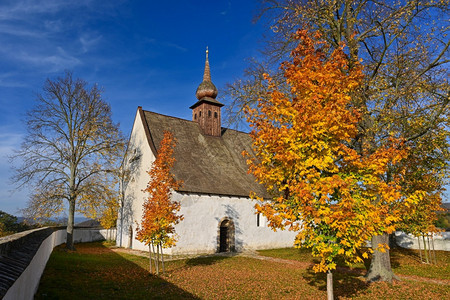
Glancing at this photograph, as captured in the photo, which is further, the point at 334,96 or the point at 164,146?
the point at 164,146

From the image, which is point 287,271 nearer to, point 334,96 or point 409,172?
point 409,172

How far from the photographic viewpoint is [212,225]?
74.8 feet

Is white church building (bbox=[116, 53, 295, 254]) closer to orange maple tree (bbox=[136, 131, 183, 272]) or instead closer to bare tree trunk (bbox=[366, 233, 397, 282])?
orange maple tree (bbox=[136, 131, 183, 272])

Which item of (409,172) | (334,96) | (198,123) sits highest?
(198,123)

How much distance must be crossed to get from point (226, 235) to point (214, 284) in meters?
12.4

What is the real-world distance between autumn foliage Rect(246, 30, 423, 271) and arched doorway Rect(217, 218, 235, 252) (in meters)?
16.6

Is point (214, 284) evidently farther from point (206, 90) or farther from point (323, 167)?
point (206, 90)

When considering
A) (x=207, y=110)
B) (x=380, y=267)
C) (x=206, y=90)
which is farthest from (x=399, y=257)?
(x=206, y=90)

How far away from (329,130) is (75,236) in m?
32.4

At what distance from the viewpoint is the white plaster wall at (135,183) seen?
2419cm

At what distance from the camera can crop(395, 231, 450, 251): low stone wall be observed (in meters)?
29.0

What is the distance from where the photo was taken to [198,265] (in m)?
16.5

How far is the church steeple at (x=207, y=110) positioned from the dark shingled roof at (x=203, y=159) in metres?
0.83

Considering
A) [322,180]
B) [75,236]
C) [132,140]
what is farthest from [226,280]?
[75,236]
